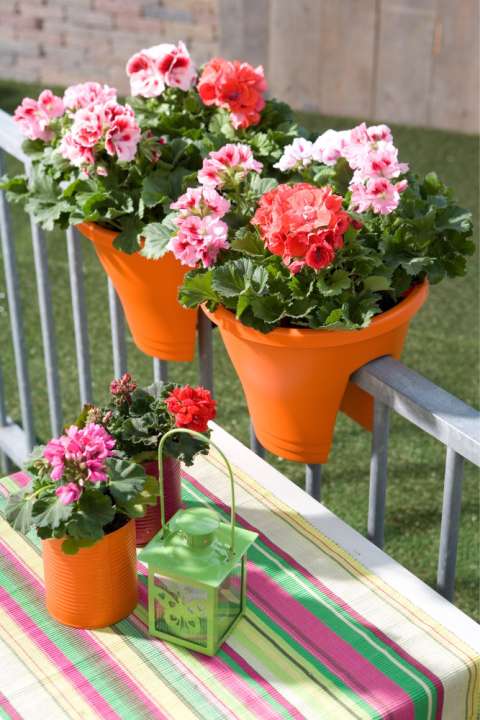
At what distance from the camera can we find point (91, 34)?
17.0 ft

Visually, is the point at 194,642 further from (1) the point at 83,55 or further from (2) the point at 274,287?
(1) the point at 83,55

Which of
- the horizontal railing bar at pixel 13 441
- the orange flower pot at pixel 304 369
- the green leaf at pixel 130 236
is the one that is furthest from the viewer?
the horizontal railing bar at pixel 13 441

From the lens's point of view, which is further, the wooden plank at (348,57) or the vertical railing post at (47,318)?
the wooden plank at (348,57)

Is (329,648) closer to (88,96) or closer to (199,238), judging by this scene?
(199,238)

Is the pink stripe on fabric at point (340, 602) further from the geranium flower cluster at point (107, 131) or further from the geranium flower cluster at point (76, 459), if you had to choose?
the geranium flower cluster at point (107, 131)

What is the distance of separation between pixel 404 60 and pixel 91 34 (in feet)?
4.59

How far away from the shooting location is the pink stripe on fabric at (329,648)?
130 centimetres

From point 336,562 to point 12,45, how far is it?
4.33 metres

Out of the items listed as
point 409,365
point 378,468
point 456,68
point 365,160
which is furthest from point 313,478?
point 456,68

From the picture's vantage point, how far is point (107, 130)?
1700 mm

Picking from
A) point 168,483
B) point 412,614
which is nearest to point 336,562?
point 412,614

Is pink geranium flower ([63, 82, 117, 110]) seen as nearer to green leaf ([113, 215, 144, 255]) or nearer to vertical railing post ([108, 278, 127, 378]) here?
green leaf ([113, 215, 144, 255])

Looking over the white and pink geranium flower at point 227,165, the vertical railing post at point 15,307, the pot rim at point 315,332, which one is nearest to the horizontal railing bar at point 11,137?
the vertical railing post at point 15,307

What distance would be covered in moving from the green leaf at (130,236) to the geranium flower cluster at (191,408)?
387 millimetres
